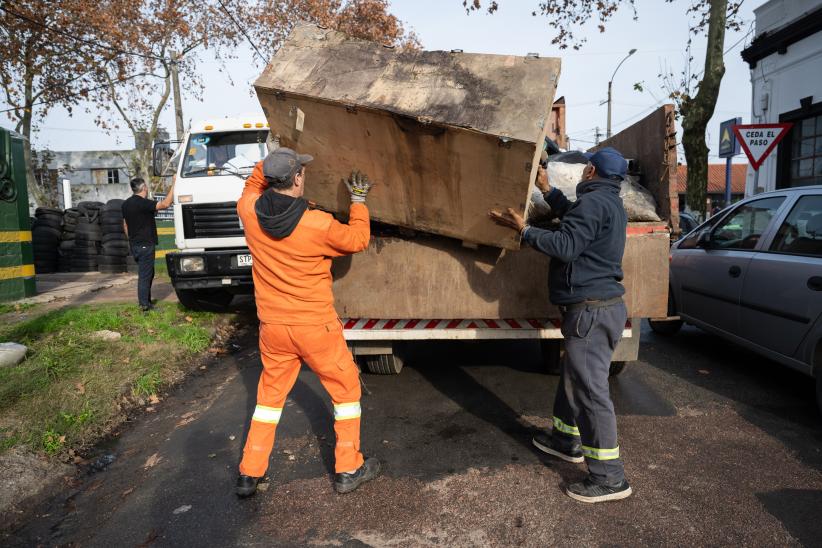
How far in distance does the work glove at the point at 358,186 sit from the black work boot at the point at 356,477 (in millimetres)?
1517

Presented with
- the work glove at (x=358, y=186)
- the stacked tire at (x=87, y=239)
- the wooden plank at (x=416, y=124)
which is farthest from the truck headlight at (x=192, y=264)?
the stacked tire at (x=87, y=239)

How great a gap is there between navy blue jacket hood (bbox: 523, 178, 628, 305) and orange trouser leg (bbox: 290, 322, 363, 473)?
1219mm

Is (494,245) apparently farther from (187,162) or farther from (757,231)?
(187,162)

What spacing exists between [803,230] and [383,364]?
3503 millimetres

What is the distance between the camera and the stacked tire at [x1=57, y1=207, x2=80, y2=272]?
1472 centimetres

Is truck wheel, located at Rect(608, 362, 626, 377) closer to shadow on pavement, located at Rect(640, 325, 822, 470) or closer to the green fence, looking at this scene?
shadow on pavement, located at Rect(640, 325, 822, 470)

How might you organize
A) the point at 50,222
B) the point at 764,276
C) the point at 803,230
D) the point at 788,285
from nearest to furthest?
1. the point at 788,285
2. the point at 803,230
3. the point at 764,276
4. the point at 50,222

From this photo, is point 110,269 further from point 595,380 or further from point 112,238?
point 595,380

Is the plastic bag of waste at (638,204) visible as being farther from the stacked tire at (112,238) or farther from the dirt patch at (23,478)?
the stacked tire at (112,238)

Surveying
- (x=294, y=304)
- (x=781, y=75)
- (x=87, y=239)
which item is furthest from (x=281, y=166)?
(x=781, y=75)

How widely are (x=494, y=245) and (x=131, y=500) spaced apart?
2.59 metres

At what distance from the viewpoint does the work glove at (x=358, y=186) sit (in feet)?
10.9

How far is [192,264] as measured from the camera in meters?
7.21

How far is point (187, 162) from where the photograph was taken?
7461 mm
